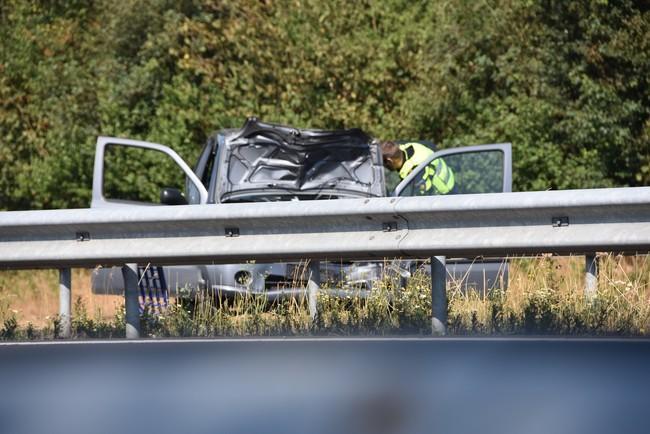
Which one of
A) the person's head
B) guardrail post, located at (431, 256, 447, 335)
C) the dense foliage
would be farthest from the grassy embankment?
the dense foliage

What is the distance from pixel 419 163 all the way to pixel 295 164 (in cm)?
122

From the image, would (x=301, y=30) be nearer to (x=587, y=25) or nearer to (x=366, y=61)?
(x=366, y=61)

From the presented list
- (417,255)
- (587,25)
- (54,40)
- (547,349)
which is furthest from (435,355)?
(54,40)

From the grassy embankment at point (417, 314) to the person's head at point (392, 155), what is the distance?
3049 millimetres

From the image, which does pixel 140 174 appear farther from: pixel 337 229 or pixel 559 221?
pixel 559 221

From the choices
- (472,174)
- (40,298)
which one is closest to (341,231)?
(472,174)

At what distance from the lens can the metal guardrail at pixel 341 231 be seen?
7.25 m

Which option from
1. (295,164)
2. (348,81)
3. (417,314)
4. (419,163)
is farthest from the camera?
(348,81)

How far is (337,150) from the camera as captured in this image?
12477 mm

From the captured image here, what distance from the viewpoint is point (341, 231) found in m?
7.90

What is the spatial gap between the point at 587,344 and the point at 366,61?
13.9 meters

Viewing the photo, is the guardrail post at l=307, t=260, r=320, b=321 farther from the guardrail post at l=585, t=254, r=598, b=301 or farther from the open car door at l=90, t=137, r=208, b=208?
the open car door at l=90, t=137, r=208, b=208

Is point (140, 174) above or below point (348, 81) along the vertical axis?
below

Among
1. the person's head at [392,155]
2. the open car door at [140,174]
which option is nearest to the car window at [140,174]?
the open car door at [140,174]
